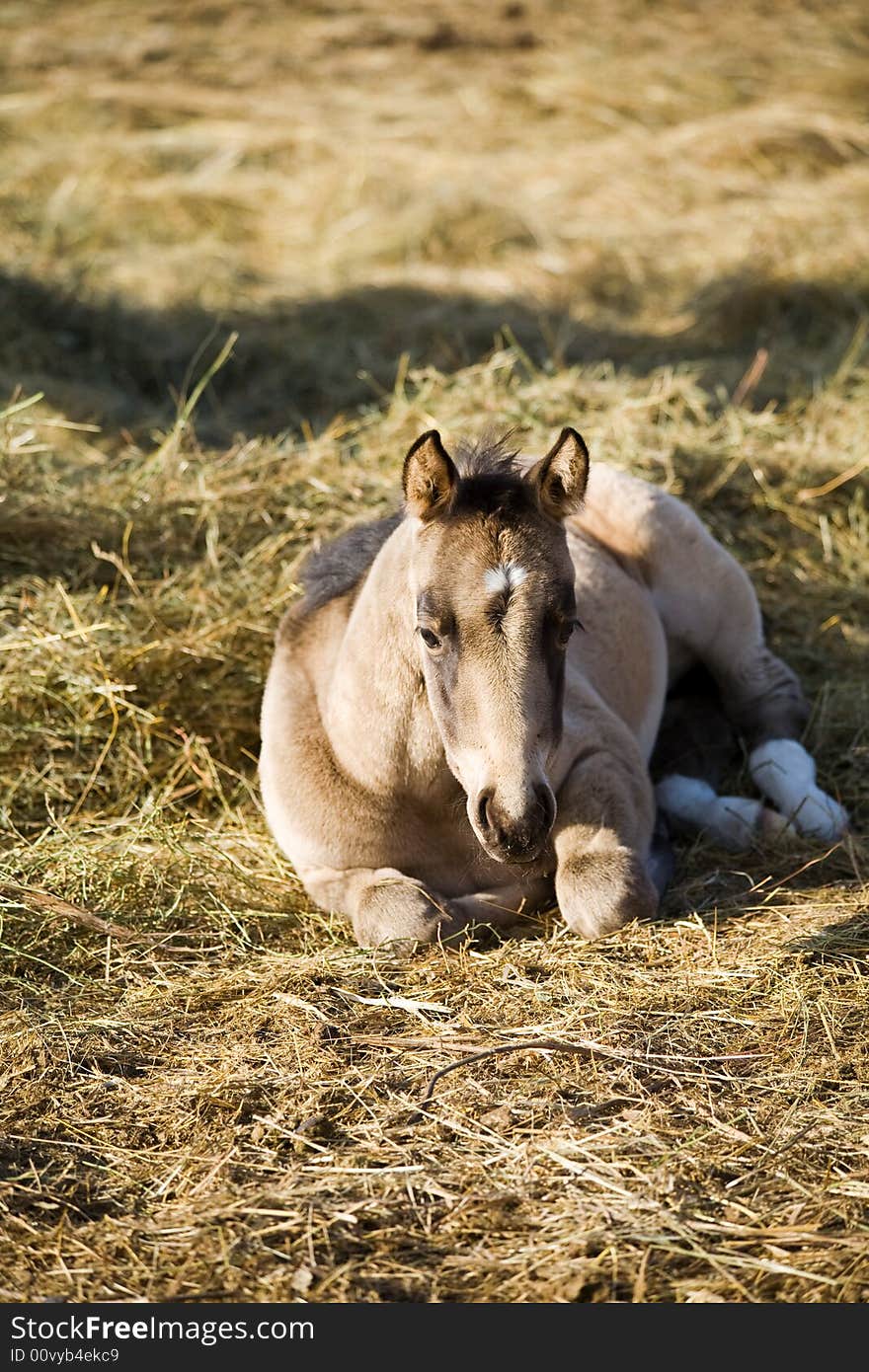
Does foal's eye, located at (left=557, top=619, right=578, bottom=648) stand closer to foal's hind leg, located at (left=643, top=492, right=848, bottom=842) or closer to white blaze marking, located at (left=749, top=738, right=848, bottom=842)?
white blaze marking, located at (left=749, top=738, right=848, bottom=842)

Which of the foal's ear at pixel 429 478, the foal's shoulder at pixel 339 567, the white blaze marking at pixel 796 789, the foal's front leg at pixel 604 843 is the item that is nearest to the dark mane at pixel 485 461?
the foal's ear at pixel 429 478

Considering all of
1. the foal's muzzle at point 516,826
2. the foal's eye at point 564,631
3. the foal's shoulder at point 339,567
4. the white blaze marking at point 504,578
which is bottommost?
the foal's shoulder at point 339,567

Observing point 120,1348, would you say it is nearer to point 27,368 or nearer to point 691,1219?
point 691,1219

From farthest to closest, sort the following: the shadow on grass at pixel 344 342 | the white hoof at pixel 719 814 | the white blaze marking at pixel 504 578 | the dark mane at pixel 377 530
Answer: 1. the shadow on grass at pixel 344 342
2. the white hoof at pixel 719 814
3. the dark mane at pixel 377 530
4. the white blaze marking at pixel 504 578

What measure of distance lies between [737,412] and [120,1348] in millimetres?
5418

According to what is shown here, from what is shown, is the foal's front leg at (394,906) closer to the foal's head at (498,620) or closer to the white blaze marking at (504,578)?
the foal's head at (498,620)

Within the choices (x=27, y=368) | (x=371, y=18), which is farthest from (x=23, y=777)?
(x=371, y=18)

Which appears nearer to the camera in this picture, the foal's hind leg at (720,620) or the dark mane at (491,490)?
the dark mane at (491,490)

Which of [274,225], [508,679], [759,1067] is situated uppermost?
[508,679]

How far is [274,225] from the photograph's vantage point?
10.8 metres

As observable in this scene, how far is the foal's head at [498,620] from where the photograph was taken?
339 cm

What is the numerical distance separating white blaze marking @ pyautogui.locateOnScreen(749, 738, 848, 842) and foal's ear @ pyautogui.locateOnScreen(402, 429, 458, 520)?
1.80 metres

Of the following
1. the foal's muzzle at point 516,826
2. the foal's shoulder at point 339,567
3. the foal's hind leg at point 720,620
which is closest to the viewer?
the foal's muzzle at point 516,826

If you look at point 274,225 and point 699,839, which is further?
Result: point 274,225
